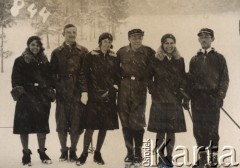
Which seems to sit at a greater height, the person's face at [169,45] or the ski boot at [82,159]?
the person's face at [169,45]

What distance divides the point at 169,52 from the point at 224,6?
546mm

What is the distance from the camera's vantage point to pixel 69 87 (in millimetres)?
2879

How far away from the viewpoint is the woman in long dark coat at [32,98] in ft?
9.39

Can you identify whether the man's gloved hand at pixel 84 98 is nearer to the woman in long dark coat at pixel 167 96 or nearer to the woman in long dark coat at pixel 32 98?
the woman in long dark coat at pixel 32 98

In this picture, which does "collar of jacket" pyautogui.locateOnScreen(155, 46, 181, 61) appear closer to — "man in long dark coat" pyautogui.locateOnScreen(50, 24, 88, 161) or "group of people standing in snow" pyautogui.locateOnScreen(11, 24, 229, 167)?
"group of people standing in snow" pyautogui.locateOnScreen(11, 24, 229, 167)

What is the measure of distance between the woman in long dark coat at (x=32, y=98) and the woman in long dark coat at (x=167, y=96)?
0.80 meters

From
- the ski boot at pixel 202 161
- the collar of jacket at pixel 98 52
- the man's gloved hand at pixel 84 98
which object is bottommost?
the ski boot at pixel 202 161

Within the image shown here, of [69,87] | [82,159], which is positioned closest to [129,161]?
[82,159]

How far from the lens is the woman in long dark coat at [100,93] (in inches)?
112

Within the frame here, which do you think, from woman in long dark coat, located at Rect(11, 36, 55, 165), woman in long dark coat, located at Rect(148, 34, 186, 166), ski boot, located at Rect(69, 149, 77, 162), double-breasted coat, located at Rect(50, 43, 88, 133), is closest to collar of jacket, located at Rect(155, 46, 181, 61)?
woman in long dark coat, located at Rect(148, 34, 186, 166)

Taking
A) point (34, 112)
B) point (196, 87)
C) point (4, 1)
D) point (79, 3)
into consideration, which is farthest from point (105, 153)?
point (4, 1)

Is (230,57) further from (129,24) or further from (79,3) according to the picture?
(79,3)

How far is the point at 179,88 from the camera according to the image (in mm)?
2852

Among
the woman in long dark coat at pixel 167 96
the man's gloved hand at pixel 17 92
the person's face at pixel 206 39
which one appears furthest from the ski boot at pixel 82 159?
the person's face at pixel 206 39
